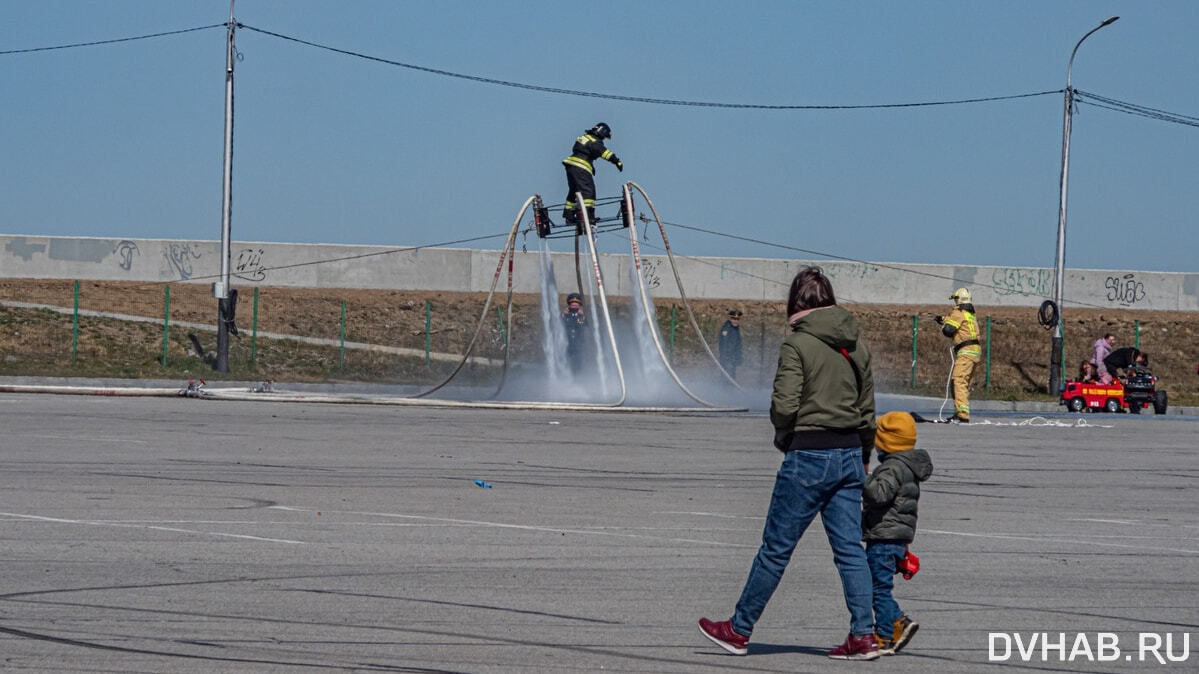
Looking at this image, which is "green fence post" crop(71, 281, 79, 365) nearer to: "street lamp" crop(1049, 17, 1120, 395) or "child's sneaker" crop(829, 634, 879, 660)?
"street lamp" crop(1049, 17, 1120, 395)

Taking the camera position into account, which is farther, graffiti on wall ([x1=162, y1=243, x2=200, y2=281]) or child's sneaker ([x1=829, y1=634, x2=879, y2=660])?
graffiti on wall ([x1=162, y1=243, x2=200, y2=281])

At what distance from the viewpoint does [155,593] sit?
23.5ft

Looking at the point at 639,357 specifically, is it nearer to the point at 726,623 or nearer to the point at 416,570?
the point at 416,570

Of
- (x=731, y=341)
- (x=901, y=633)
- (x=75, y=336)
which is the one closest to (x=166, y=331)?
(x=75, y=336)

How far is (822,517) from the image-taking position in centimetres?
621

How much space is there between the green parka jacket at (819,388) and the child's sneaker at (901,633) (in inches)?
32.6

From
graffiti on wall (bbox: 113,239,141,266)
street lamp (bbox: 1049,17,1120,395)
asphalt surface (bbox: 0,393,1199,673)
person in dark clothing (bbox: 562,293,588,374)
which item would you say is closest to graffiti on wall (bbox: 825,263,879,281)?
street lamp (bbox: 1049,17,1120,395)

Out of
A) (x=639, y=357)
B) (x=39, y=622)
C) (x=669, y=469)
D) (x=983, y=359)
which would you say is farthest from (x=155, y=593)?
(x=983, y=359)

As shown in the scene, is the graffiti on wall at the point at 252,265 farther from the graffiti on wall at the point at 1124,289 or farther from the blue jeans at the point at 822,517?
the blue jeans at the point at 822,517

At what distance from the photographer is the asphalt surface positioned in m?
6.16

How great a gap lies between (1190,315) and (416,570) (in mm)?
51277

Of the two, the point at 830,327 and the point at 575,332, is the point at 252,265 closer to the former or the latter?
the point at 575,332

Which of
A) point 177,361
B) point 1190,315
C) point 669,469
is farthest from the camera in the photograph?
point 1190,315

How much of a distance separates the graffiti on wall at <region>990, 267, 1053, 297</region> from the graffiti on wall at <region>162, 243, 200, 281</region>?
99.8ft
